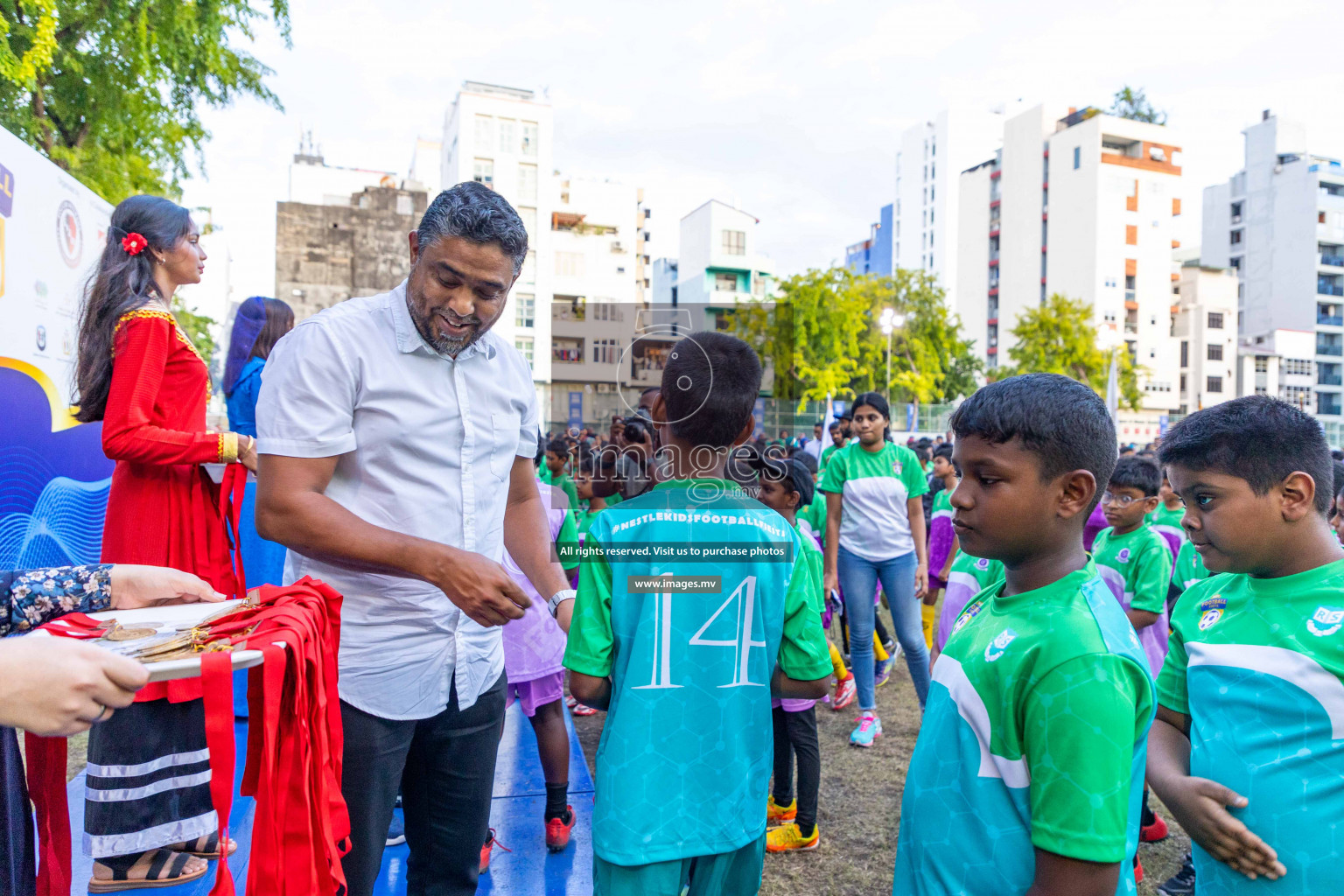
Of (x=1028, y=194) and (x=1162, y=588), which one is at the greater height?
(x=1028, y=194)

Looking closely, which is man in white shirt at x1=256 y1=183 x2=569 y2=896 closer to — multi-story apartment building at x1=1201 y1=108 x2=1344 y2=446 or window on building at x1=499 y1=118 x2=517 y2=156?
window on building at x1=499 y1=118 x2=517 y2=156

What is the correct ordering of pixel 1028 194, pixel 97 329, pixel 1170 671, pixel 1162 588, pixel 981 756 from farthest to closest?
pixel 1028 194 < pixel 1162 588 < pixel 97 329 < pixel 1170 671 < pixel 981 756

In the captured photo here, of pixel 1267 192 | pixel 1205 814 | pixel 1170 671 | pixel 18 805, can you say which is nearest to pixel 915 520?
pixel 1170 671

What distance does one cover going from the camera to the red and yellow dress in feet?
8.41

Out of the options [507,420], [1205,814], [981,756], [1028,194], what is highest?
[1028,194]

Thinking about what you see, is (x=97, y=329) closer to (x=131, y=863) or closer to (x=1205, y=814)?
(x=131, y=863)

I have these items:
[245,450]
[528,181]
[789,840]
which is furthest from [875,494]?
[528,181]

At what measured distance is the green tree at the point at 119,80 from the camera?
7746mm

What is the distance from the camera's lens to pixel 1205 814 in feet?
5.38

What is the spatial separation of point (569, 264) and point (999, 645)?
44.8 metres

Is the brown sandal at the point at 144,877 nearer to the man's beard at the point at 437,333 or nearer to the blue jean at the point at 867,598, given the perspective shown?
the man's beard at the point at 437,333

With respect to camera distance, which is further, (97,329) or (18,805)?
(97,329)

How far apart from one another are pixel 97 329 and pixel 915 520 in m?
4.40

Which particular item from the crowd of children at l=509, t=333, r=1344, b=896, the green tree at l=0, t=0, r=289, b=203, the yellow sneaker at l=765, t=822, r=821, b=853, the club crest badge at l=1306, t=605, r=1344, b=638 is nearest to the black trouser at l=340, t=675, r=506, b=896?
the crowd of children at l=509, t=333, r=1344, b=896
